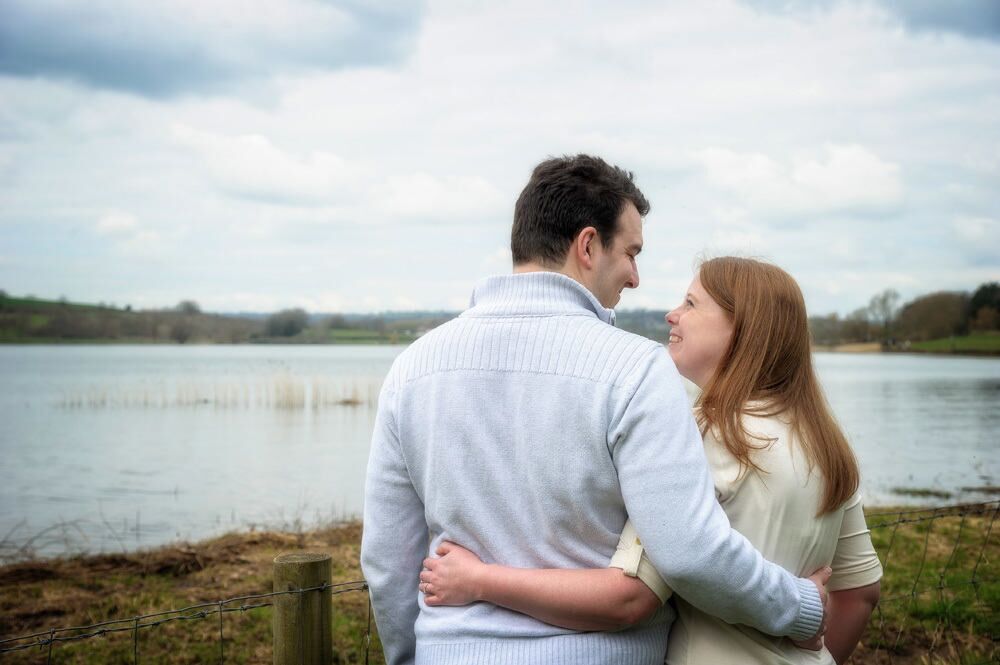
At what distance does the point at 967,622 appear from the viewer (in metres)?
5.83

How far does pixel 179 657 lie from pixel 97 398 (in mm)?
34674

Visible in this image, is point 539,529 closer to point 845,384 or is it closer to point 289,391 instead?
point 289,391

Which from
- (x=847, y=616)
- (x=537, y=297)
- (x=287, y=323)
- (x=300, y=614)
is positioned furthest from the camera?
(x=287, y=323)

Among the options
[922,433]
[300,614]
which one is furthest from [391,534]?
[922,433]

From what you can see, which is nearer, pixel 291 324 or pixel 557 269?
pixel 557 269

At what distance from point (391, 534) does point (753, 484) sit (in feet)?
2.99

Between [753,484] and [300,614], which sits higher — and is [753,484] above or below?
above

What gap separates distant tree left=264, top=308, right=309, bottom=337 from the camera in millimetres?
98750

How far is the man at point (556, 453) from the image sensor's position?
5.84 feet

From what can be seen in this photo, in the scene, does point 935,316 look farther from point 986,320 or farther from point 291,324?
point 291,324

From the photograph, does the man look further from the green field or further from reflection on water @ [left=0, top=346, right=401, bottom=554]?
the green field

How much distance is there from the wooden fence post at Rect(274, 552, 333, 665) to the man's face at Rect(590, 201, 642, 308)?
1.34 metres

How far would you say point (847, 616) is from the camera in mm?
2428

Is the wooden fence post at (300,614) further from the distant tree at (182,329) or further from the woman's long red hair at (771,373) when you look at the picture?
the distant tree at (182,329)
